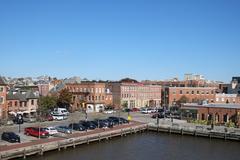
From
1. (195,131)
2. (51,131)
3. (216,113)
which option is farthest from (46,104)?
(216,113)

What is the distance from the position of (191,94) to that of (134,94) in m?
16.6

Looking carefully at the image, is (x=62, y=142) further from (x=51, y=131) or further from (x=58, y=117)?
(x=58, y=117)

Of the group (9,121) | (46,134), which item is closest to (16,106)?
(9,121)

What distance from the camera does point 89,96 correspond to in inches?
3723

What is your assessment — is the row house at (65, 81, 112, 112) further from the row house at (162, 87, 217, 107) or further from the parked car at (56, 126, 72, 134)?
the parked car at (56, 126, 72, 134)

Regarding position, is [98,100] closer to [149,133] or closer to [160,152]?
[149,133]

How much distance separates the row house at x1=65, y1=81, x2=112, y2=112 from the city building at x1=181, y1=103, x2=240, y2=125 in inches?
1022

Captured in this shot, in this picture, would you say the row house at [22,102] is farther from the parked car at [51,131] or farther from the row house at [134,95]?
the row house at [134,95]

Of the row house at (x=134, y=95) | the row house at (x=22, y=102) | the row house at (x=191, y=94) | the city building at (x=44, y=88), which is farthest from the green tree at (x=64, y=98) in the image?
the row house at (x=191, y=94)

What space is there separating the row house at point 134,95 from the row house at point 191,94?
6.77 m

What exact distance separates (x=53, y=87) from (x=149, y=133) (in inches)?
1848

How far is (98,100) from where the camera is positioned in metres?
95.1

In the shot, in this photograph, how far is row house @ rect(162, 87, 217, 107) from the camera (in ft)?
345

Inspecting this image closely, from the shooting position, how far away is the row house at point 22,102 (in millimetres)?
74188
